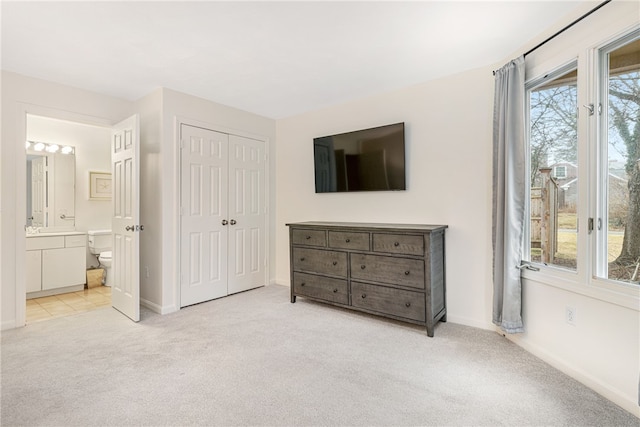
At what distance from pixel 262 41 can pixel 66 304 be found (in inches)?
149

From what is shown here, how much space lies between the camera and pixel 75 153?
4.68 metres

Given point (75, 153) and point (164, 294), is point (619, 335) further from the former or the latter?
point (75, 153)

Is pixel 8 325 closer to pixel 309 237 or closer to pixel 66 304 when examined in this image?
pixel 66 304

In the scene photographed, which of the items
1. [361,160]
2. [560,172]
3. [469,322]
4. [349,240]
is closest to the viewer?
[560,172]

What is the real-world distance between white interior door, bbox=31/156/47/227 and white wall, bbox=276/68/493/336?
14.0ft

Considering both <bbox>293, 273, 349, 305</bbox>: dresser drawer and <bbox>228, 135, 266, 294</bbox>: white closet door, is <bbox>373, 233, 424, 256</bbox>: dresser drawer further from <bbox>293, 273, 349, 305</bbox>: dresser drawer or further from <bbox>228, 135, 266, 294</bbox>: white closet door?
<bbox>228, 135, 266, 294</bbox>: white closet door

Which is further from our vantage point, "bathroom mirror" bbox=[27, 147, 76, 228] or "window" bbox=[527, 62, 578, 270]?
"bathroom mirror" bbox=[27, 147, 76, 228]

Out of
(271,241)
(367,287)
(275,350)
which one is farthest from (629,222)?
(271,241)

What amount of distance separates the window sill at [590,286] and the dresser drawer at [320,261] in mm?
1594

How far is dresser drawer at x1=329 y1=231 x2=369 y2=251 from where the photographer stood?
304 centimetres

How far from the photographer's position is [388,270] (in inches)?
113

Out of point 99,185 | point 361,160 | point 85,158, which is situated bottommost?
point 99,185

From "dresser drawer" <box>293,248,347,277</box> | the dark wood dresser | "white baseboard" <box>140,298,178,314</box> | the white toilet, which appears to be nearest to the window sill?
the dark wood dresser

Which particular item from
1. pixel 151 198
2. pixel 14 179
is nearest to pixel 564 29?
pixel 151 198
